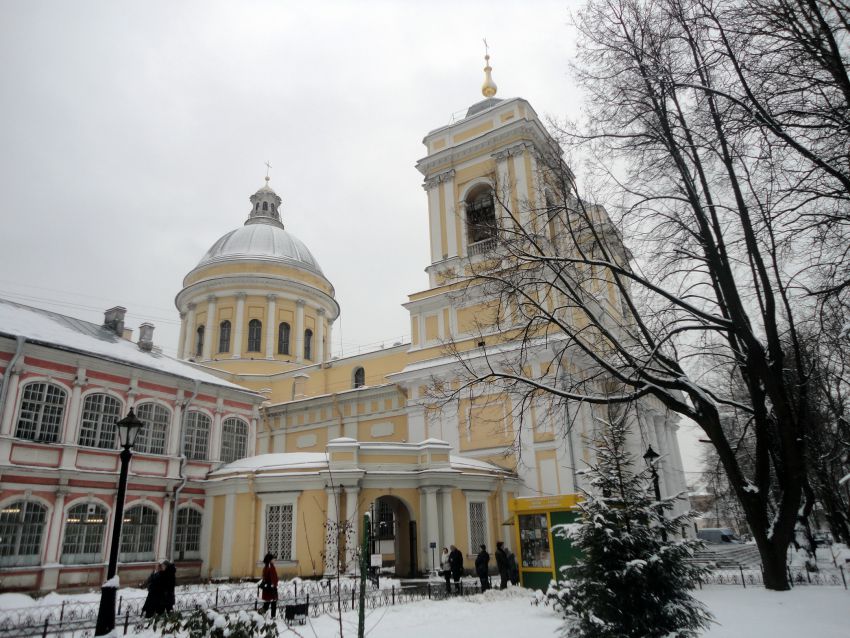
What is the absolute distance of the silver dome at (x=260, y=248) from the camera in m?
44.4

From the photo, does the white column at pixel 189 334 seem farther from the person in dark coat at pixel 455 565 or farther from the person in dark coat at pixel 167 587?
the person in dark coat at pixel 167 587

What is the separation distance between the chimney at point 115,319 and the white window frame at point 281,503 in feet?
37.9

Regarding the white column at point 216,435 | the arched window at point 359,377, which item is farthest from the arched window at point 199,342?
the white column at point 216,435

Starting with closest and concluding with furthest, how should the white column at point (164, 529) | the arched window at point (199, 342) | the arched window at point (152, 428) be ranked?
the white column at point (164, 529) → the arched window at point (152, 428) → the arched window at point (199, 342)

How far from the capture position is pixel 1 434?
19.5 meters

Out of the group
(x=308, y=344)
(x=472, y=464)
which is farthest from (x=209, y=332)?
(x=472, y=464)

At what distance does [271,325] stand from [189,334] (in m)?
6.54

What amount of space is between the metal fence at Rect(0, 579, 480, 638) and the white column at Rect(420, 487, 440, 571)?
264 centimetres

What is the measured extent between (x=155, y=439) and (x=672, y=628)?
21425 millimetres

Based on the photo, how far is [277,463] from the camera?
2339cm

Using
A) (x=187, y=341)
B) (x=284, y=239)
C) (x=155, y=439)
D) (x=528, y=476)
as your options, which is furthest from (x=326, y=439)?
(x=284, y=239)

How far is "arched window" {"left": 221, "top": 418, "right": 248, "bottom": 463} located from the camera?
27297 mm

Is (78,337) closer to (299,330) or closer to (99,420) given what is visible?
(99,420)

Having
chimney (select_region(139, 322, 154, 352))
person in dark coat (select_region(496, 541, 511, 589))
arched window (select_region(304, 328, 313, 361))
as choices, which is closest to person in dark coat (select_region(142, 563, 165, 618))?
person in dark coat (select_region(496, 541, 511, 589))
